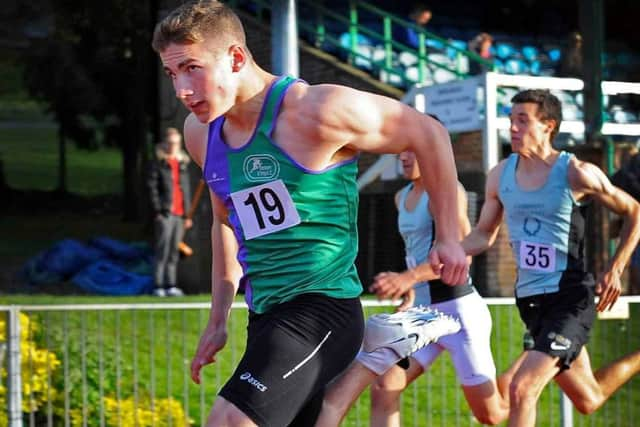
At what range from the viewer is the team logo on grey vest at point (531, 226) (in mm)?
7223

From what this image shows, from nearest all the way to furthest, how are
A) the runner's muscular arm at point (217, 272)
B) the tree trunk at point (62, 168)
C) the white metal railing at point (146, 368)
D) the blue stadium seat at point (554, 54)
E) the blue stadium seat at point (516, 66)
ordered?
the runner's muscular arm at point (217, 272), the white metal railing at point (146, 368), the blue stadium seat at point (516, 66), the blue stadium seat at point (554, 54), the tree trunk at point (62, 168)

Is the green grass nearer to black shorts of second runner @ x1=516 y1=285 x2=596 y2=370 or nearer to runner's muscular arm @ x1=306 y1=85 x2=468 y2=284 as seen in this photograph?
black shorts of second runner @ x1=516 y1=285 x2=596 y2=370

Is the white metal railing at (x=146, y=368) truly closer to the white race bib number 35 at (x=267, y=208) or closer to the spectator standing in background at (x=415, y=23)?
the white race bib number 35 at (x=267, y=208)

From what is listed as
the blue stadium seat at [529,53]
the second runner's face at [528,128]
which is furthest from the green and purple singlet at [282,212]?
the blue stadium seat at [529,53]

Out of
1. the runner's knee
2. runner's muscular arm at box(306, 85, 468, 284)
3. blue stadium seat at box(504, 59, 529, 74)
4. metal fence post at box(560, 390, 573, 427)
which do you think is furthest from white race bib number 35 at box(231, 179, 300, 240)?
blue stadium seat at box(504, 59, 529, 74)

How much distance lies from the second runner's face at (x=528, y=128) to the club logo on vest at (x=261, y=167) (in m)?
3.04

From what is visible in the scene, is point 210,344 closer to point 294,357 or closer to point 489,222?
point 294,357

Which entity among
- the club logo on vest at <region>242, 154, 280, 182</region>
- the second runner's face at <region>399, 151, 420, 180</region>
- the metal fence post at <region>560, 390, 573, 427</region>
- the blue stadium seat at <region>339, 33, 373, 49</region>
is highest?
the blue stadium seat at <region>339, 33, 373, 49</region>

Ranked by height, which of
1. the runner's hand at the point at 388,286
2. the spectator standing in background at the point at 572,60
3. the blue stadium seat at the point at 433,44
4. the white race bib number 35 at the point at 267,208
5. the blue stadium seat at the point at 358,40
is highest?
the blue stadium seat at the point at 358,40

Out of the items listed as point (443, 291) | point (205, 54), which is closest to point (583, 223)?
point (443, 291)

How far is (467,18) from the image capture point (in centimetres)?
2456

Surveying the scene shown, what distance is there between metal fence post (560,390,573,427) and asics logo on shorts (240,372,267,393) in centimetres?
425

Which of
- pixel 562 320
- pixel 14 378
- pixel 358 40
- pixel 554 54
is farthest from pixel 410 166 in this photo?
pixel 554 54

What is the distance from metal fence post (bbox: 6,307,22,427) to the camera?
7.71m
